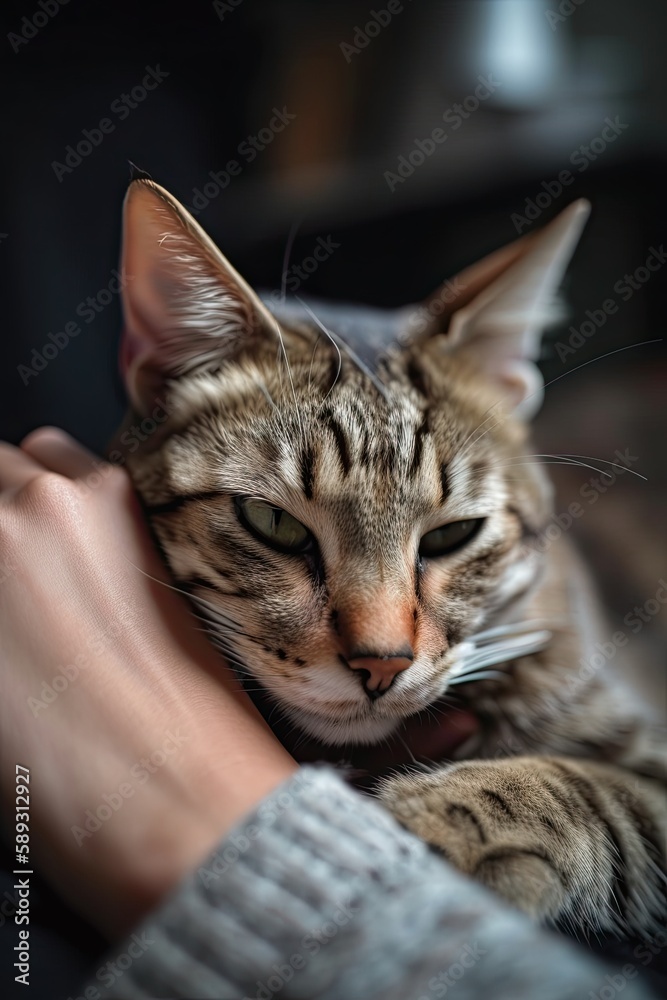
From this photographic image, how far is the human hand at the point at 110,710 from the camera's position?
1.49 ft

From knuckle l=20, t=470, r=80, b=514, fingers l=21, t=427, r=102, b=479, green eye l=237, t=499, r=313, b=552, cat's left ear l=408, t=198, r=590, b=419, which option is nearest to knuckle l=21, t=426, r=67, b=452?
fingers l=21, t=427, r=102, b=479

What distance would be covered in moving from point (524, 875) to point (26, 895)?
1.06ft

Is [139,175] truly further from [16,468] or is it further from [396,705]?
[396,705]

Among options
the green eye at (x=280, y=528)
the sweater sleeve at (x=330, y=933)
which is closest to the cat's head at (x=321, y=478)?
the green eye at (x=280, y=528)

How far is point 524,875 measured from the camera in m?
0.48

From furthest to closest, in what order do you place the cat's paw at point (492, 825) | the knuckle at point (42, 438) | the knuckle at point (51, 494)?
the knuckle at point (42, 438) → the knuckle at point (51, 494) → the cat's paw at point (492, 825)

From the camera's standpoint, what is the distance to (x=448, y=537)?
0.61 metres

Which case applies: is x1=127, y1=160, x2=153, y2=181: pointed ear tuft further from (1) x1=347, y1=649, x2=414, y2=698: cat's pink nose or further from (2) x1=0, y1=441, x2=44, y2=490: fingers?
(1) x1=347, y1=649, x2=414, y2=698: cat's pink nose

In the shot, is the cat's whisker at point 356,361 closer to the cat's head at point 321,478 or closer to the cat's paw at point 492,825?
the cat's head at point 321,478

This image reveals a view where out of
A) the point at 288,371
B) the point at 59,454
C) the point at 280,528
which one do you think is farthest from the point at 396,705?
the point at 59,454

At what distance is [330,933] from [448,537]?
0.31 m

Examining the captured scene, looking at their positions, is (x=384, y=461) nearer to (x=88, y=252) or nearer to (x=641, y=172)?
(x=88, y=252)

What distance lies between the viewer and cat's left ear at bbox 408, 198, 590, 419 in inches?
25.0

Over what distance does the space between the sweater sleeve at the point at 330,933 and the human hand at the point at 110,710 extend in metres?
0.04
